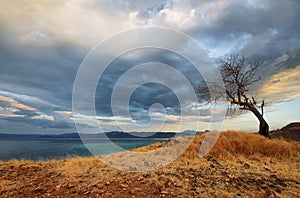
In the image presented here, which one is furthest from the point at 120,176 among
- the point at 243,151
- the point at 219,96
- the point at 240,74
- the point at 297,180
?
the point at 240,74

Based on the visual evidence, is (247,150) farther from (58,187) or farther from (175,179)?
(58,187)

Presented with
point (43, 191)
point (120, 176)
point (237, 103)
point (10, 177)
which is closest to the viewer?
point (43, 191)

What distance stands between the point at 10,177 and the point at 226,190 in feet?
23.7

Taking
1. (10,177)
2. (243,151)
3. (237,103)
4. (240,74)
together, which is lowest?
(10,177)

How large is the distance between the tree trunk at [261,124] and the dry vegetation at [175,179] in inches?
252

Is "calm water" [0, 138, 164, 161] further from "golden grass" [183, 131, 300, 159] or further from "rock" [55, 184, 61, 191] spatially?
"rock" [55, 184, 61, 191]

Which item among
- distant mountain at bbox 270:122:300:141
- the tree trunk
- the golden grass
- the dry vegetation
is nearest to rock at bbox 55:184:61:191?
the dry vegetation

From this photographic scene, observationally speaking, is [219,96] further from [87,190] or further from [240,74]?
[87,190]

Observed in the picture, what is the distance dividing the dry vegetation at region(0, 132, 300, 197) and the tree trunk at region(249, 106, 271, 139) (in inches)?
252

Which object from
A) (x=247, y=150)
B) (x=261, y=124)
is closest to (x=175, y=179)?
(x=247, y=150)

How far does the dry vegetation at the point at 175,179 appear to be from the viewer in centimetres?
526

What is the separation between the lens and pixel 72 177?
6723mm

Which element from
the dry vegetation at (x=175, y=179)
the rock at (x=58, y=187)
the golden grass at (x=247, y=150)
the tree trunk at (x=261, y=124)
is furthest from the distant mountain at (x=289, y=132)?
the rock at (x=58, y=187)

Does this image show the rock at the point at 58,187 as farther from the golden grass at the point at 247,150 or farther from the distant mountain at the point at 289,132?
the distant mountain at the point at 289,132
